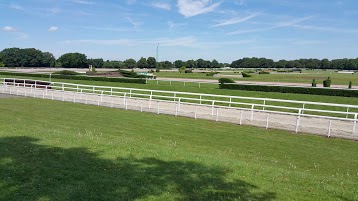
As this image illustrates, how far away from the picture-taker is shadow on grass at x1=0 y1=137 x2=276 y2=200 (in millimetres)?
4336

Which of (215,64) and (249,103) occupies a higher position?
Answer: (215,64)

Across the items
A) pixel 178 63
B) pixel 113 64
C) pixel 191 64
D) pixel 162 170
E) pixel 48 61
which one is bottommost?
pixel 162 170

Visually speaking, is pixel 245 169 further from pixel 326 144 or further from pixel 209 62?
pixel 209 62

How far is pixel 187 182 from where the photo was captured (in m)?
4.94

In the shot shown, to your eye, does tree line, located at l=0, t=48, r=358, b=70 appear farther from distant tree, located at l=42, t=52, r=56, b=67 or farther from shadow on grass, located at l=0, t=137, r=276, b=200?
shadow on grass, located at l=0, t=137, r=276, b=200

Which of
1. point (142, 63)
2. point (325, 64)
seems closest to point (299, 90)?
point (142, 63)

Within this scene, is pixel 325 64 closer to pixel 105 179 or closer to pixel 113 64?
pixel 113 64

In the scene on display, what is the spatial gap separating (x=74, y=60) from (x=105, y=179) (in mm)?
132769

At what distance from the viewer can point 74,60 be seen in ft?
427

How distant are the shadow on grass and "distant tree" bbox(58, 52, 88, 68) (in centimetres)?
13090

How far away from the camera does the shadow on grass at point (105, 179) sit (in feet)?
14.2

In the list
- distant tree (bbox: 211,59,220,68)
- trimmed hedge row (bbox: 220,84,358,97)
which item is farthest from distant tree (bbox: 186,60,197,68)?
trimmed hedge row (bbox: 220,84,358,97)

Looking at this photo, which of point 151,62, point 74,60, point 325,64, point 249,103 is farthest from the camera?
point 325,64

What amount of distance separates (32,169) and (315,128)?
10698mm
